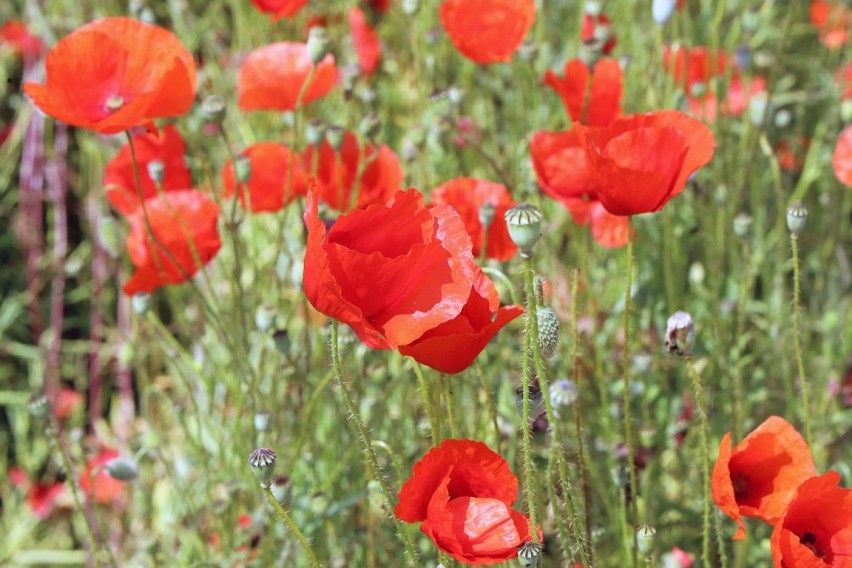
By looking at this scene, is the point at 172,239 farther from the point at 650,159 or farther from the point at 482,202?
the point at 650,159

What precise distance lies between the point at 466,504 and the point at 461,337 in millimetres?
191

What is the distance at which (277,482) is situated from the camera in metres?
1.42

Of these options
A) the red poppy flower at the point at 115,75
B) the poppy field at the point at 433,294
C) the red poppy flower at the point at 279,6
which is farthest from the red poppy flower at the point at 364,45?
the red poppy flower at the point at 115,75

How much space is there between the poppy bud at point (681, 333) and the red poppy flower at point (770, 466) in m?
0.14

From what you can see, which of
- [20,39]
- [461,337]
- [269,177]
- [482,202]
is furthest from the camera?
[20,39]

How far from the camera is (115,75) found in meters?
1.62

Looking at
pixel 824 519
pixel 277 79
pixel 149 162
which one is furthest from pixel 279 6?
pixel 824 519

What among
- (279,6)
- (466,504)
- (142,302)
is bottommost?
(466,504)

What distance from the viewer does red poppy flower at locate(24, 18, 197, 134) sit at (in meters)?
1.50

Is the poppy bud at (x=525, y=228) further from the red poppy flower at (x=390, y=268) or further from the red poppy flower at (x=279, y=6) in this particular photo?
the red poppy flower at (x=279, y=6)

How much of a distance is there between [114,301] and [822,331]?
6.30 feet

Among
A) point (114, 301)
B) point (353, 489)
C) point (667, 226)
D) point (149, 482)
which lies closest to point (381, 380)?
point (353, 489)

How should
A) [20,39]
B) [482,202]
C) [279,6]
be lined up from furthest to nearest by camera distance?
[20,39], [279,6], [482,202]

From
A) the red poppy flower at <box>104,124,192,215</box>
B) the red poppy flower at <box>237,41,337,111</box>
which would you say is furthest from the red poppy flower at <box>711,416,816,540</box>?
the red poppy flower at <box>104,124,192,215</box>
